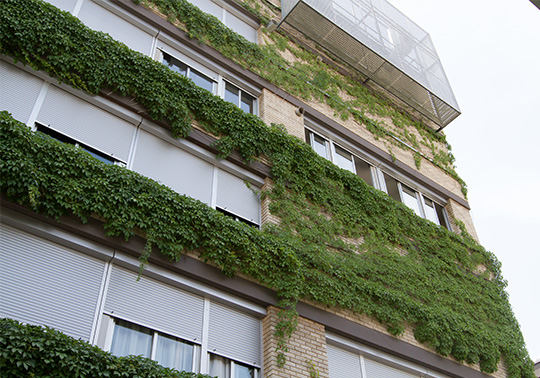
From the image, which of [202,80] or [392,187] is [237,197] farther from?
[392,187]

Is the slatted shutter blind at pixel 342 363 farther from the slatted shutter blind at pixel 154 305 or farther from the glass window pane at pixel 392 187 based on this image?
the glass window pane at pixel 392 187

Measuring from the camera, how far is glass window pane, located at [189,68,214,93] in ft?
45.2

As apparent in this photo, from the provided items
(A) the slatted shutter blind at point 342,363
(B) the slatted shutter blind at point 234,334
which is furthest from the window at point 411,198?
(B) the slatted shutter blind at point 234,334

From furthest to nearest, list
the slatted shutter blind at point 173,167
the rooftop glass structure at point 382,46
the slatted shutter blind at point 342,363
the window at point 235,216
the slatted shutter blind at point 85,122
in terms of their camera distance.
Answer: the rooftop glass structure at point 382,46, the window at point 235,216, the slatted shutter blind at point 173,167, the slatted shutter blind at point 342,363, the slatted shutter blind at point 85,122

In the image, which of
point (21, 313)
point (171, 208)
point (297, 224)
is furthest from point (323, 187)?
point (21, 313)

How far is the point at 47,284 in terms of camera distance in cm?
759

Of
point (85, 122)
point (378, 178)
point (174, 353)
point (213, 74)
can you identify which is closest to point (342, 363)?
point (174, 353)

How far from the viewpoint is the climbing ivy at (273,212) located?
8344 mm

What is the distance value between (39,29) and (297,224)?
657cm

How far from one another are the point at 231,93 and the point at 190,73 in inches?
52.9

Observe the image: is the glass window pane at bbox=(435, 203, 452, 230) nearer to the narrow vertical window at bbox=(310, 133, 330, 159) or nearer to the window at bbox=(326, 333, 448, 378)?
the narrow vertical window at bbox=(310, 133, 330, 159)

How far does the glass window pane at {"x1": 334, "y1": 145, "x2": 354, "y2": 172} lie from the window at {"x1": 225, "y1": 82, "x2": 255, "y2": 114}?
3059 mm

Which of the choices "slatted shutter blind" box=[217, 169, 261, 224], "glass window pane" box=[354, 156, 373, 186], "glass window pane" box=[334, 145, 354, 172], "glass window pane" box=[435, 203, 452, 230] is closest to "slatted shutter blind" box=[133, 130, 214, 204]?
"slatted shutter blind" box=[217, 169, 261, 224]

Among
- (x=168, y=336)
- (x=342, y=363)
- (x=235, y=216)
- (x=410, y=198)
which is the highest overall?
(x=410, y=198)
